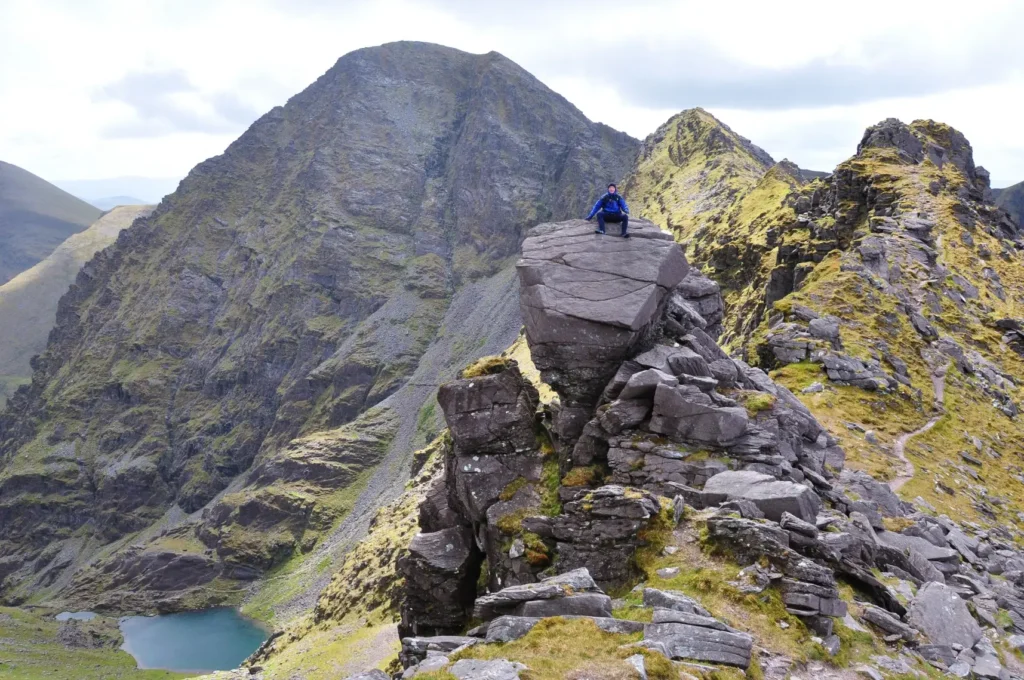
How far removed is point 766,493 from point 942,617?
6.42 metres

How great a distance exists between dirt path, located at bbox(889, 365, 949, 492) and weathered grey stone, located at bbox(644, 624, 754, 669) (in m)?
27.6

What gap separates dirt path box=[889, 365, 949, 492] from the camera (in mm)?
42231

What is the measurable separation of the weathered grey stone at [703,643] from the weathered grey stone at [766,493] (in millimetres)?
7381

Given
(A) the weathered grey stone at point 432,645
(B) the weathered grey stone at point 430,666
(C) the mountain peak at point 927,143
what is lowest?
(A) the weathered grey stone at point 432,645

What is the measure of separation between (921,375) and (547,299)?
1529 inches

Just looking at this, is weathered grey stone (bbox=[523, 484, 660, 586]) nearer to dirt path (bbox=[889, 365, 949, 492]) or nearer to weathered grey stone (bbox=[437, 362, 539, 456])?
weathered grey stone (bbox=[437, 362, 539, 456])

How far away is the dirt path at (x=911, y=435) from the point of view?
4223cm

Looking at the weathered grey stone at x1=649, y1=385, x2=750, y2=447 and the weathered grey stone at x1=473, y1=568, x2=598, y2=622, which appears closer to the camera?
the weathered grey stone at x1=473, y1=568, x2=598, y2=622

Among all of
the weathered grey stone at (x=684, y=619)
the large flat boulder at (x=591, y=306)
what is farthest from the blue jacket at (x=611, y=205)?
the weathered grey stone at (x=684, y=619)

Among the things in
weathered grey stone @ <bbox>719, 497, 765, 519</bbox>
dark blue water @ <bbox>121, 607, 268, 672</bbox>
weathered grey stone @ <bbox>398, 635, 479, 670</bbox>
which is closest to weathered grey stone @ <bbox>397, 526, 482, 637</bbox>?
weathered grey stone @ <bbox>398, 635, 479, 670</bbox>

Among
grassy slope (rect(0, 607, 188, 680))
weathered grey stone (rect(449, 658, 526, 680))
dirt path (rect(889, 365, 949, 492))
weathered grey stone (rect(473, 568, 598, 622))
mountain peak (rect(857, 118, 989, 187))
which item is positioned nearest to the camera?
weathered grey stone (rect(449, 658, 526, 680))

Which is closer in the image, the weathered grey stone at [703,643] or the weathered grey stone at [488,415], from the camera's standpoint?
the weathered grey stone at [703,643]

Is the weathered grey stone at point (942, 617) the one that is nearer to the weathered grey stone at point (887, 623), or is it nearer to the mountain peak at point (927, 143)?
the weathered grey stone at point (887, 623)

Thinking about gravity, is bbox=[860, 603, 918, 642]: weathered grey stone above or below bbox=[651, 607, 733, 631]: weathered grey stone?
below
